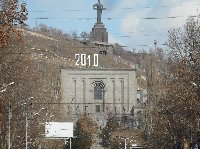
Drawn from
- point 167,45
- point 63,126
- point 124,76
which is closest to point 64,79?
point 124,76

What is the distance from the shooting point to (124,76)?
12225 centimetres

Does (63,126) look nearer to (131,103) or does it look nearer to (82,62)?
(131,103)

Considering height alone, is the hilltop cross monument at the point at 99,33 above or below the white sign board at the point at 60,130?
above

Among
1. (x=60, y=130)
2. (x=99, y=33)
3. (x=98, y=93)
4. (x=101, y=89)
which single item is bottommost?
(x=60, y=130)

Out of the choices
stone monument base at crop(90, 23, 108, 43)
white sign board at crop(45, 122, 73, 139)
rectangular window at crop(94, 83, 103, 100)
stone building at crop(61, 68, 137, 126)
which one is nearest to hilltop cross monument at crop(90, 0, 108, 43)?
stone monument base at crop(90, 23, 108, 43)

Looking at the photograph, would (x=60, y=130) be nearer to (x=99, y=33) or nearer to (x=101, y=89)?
(x=101, y=89)

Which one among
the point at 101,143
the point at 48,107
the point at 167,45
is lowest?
the point at 101,143

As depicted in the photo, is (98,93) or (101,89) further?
(101,89)

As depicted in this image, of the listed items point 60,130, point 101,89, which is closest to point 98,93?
point 101,89

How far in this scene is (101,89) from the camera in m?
120

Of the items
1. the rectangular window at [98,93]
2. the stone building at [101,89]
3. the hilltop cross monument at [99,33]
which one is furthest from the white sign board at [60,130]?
the hilltop cross monument at [99,33]

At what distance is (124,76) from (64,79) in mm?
11863

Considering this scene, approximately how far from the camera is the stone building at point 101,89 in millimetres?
117500

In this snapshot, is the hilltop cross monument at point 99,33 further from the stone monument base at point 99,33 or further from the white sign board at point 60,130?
the white sign board at point 60,130
